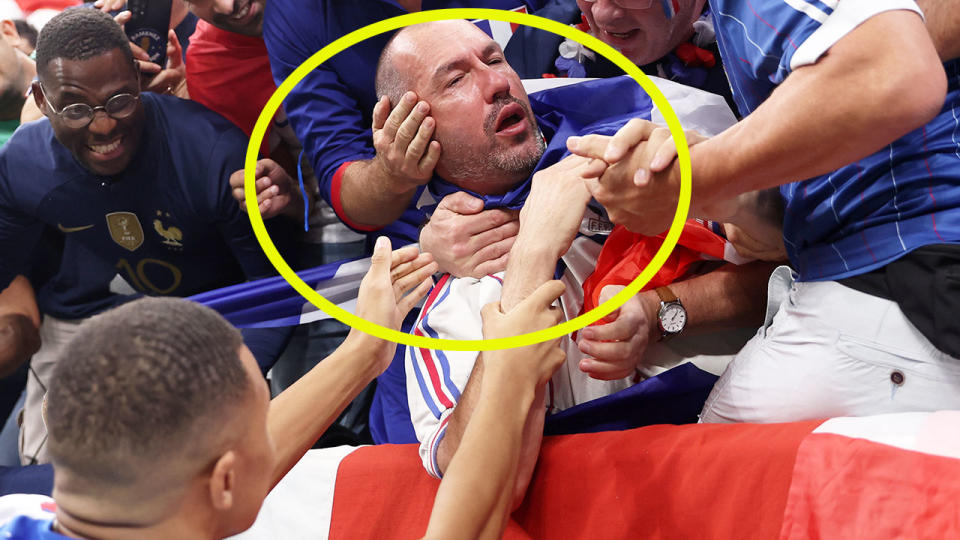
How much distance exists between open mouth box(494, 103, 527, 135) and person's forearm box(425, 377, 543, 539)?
0.61 metres

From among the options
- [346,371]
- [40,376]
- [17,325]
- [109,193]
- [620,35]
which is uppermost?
[620,35]

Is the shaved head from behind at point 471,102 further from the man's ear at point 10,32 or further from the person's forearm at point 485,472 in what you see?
the man's ear at point 10,32

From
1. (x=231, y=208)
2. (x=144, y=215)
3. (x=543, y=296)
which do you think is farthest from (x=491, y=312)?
(x=144, y=215)

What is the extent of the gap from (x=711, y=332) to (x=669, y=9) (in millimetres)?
691

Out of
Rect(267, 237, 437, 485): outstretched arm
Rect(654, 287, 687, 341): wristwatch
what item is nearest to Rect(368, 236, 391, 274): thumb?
Rect(267, 237, 437, 485): outstretched arm

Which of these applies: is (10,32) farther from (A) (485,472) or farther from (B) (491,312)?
(A) (485,472)

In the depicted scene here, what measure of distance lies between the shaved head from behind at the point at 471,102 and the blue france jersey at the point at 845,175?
47 centimetres

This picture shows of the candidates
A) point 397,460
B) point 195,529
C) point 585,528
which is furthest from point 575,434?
point 195,529

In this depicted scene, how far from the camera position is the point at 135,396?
79 cm

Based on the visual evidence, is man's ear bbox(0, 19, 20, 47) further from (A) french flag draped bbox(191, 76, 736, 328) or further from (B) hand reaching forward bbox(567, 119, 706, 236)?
(B) hand reaching forward bbox(567, 119, 706, 236)

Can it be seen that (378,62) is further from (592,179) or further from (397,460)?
(397,460)

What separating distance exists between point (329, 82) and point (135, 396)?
47.6 inches

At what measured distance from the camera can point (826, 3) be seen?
3.09ft

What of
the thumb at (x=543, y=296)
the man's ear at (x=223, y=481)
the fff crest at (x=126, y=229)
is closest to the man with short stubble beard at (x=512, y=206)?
the thumb at (x=543, y=296)
